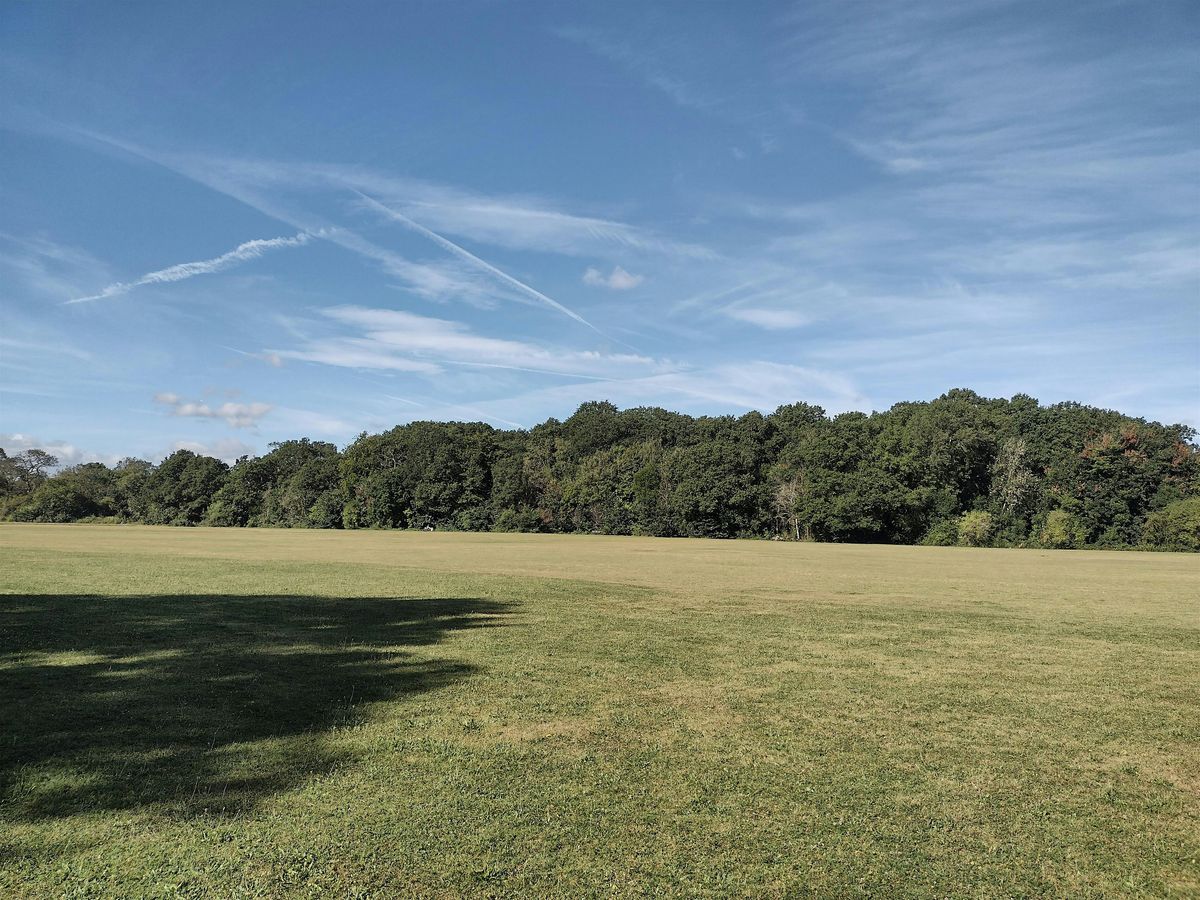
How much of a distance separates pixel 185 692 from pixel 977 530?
77126 millimetres

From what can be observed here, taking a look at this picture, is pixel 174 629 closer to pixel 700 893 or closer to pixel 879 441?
pixel 700 893

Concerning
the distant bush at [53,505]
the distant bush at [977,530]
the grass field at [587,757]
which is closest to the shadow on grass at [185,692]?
the grass field at [587,757]

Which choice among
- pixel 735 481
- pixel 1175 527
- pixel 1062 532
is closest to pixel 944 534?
pixel 1062 532

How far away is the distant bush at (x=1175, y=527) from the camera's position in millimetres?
64500

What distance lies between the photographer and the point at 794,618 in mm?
16859

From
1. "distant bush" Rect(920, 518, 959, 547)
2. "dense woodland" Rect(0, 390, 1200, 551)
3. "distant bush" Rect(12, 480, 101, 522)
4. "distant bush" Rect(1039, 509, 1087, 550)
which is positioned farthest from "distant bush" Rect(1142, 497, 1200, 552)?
"distant bush" Rect(12, 480, 101, 522)

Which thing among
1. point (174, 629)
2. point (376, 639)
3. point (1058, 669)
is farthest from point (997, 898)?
point (174, 629)

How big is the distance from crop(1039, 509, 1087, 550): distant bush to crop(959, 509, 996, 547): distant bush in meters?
4.63

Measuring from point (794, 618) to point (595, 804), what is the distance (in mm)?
11989

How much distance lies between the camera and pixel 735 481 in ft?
283

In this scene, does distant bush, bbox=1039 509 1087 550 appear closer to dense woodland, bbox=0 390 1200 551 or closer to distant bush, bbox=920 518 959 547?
dense woodland, bbox=0 390 1200 551

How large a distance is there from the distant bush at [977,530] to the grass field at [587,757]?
204 ft

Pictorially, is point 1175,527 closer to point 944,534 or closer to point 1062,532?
point 1062,532

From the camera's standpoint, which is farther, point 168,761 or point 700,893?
point 168,761
